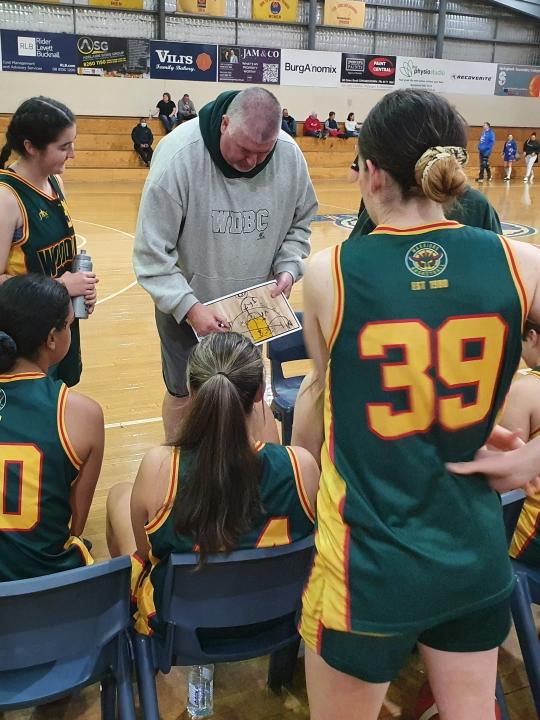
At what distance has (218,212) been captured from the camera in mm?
2682

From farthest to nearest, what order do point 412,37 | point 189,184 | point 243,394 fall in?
point 412,37 → point 189,184 → point 243,394

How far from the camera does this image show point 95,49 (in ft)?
52.4

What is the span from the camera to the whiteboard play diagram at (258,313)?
268cm

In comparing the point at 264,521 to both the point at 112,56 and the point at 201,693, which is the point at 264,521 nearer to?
the point at 201,693

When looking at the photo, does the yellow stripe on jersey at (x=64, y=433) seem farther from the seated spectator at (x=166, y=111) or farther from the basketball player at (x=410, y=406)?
the seated spectator at (x=166, y=111)

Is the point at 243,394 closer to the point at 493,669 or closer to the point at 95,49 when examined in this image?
the point at 493,669

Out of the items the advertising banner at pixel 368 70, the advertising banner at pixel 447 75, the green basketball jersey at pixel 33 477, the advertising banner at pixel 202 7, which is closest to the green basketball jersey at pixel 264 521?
the green basketball jersey at pixel 33 477

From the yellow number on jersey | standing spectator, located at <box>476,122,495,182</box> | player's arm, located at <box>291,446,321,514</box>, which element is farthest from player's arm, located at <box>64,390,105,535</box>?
standing spectator, located at <box>476,122,495,182</box>

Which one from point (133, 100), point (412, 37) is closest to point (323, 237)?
point (133, 100)

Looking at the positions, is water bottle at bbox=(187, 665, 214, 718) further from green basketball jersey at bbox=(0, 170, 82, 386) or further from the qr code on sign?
the qr code on sign

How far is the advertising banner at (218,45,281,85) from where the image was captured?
675 inches

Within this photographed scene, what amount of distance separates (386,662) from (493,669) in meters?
0.21

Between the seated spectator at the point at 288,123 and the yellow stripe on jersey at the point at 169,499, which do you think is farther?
the seated spectator at the point at 288,123

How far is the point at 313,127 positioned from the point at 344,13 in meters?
3.07
